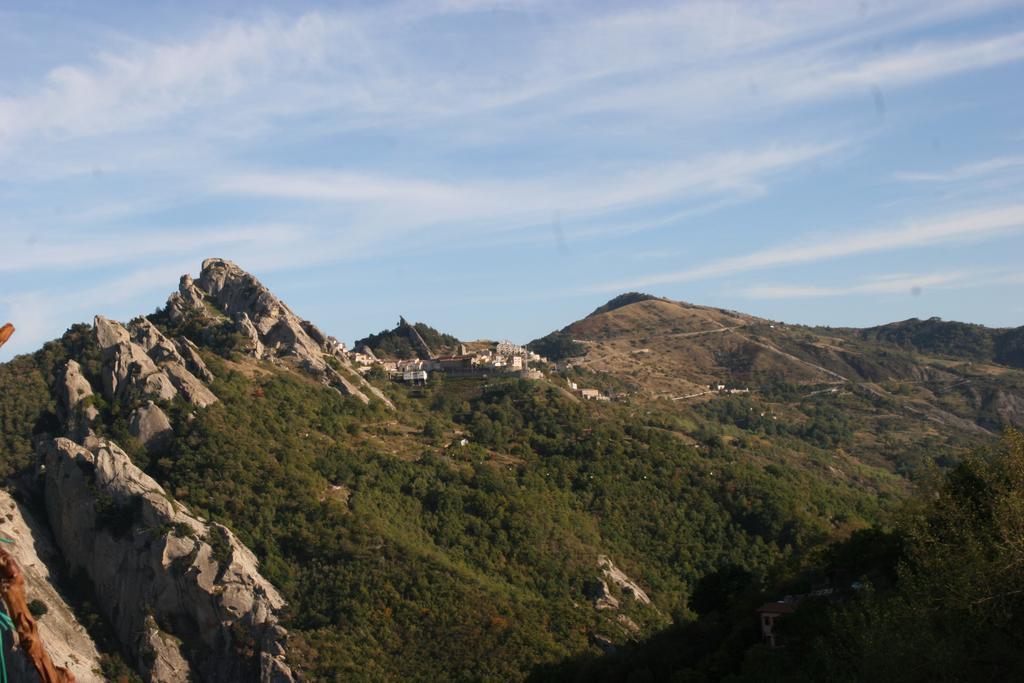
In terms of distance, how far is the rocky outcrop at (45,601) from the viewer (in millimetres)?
64438

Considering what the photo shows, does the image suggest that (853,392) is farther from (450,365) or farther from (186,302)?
(186,302)

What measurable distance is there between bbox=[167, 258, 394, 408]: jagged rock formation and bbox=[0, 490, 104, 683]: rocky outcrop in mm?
30639

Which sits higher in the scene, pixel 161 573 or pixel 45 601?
pixel 161 573

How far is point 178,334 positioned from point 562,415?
39.3m

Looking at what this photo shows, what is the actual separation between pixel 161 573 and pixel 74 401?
23434 mm

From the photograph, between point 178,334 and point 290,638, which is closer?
point 290,638

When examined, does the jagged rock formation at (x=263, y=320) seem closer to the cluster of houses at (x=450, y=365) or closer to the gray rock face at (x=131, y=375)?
the cluster of houses at (x=450, y=365)

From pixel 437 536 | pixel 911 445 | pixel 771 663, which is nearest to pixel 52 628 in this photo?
pixel 437 536

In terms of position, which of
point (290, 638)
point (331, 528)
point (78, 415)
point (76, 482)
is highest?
point (78, 415)

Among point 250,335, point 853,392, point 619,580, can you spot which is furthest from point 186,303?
point 853,392

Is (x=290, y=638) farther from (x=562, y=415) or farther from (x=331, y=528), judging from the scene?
(x=562, y=415)

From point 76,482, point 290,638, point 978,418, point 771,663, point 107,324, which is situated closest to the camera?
point 771,663

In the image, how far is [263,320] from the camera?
361 ft

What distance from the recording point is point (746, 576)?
60938mm
